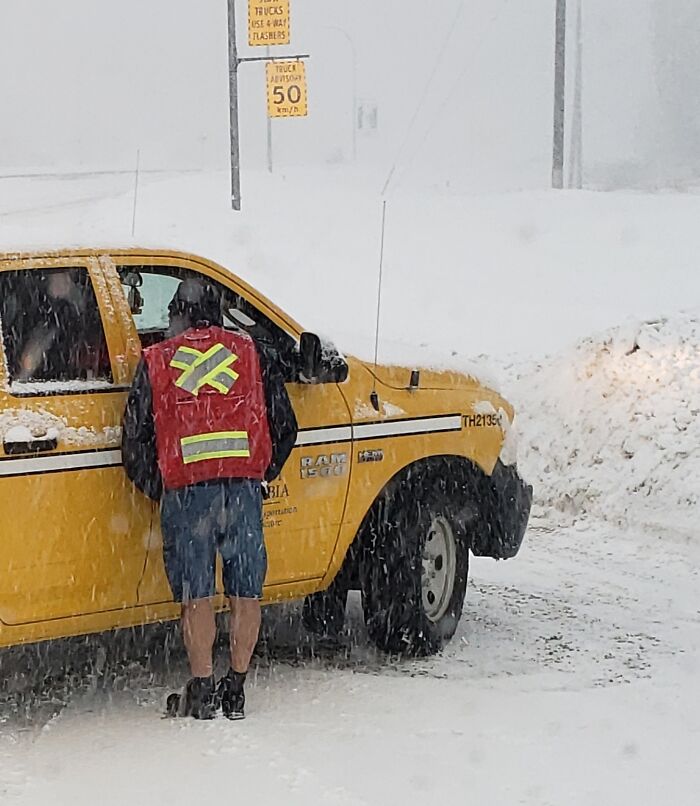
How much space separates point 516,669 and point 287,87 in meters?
19.4

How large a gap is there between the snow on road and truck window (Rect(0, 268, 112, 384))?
142 centimetres

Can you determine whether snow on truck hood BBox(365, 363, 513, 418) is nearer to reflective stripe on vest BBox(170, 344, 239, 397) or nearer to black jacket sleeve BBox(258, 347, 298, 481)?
black jacket sleeve BBox(258, 347, 298, 481)

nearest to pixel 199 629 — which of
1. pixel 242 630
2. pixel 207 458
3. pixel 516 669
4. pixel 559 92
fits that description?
pixel 242 630

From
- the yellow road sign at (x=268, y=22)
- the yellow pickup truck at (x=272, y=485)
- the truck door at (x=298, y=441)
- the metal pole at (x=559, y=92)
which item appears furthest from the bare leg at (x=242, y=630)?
the metal pole at (x=559, y=92)

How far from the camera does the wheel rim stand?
6949 mm

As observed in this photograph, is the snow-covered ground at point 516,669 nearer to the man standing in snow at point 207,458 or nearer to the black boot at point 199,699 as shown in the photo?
the black boot at point 199,699

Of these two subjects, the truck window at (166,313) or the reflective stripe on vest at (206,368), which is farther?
the truck window at (166,313)

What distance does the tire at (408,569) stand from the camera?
6.73 m

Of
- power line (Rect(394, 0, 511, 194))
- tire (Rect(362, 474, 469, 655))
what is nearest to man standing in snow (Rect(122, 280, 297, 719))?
tire (Rect(362, 474, 469, 655))

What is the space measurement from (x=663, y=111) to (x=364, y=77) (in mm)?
21272

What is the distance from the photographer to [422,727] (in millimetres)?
5754

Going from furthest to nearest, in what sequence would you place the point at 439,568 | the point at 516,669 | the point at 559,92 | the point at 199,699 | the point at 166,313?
the point at 559,92 < the point at 439,568 < the point at 516,669 < the point at 166,313 < the point at 199,699

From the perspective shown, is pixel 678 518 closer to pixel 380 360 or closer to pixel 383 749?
pixel 380 360

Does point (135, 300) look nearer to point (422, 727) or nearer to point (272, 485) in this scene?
point (272, 485)
